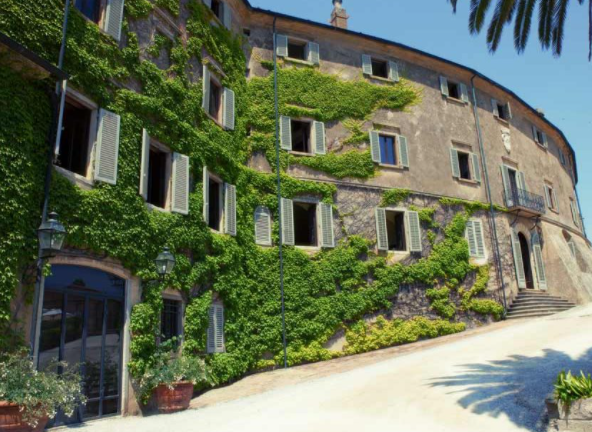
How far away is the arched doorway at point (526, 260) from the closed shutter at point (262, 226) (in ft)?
47.3

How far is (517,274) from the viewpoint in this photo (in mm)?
22703

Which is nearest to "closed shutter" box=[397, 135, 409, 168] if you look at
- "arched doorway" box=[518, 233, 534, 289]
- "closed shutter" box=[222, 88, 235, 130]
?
"closed shutter" box=[222, 88, 235, 130]

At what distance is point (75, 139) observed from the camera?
36.5ft

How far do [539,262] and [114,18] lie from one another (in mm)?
21718

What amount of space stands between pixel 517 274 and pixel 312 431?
58.7 ft

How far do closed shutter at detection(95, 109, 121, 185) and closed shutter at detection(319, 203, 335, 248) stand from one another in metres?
8.61

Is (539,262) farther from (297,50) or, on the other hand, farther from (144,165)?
(144,165)

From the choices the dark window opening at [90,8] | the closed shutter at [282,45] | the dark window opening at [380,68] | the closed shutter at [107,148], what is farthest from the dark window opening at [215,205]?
the dark window opening at [380,68]

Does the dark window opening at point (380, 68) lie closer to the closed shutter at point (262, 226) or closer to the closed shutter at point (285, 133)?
the closed shutter at point (285, 133)

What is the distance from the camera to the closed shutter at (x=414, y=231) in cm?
1972

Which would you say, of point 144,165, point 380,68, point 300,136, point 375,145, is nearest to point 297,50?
point 300,136

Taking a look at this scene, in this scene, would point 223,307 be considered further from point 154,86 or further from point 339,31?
point 339,31

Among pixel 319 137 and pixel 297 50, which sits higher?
pixel 297 50

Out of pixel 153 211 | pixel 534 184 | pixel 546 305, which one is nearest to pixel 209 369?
pixel 153 211
